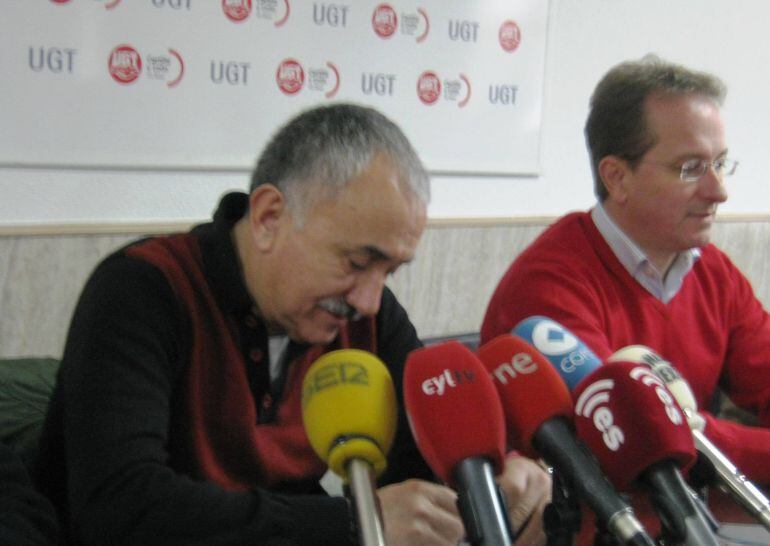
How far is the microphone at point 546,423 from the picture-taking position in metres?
0.87

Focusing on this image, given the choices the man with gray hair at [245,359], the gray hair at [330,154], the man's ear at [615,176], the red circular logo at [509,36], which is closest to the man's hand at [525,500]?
the man with gray hair at [245,359]

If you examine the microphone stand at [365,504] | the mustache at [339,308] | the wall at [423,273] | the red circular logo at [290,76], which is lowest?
the wall at [423,273]

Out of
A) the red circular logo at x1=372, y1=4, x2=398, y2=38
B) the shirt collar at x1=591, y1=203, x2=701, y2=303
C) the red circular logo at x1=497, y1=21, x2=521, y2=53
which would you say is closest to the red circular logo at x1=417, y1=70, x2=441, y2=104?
the red circular logo at x1=372, y1=4, x2=398, y2=38

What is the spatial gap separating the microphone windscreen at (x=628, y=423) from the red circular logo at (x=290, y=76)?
1746 millimetres

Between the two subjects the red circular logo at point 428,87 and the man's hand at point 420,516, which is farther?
the red circular logo at point 428,87

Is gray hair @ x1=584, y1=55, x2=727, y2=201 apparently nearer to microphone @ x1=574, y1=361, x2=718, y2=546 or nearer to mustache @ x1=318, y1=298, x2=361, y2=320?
mustache @ x1=318, y1=298, x2=361, y2=320

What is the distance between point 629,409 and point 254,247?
630 millimetres

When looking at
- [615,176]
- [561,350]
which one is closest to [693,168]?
[615,176]

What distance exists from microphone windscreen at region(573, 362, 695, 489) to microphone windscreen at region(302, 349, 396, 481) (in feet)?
0.61

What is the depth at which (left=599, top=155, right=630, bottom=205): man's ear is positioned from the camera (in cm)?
205

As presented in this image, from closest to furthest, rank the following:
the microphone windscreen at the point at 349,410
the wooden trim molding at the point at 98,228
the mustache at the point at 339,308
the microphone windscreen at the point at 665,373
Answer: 1. the microphone windscreen at the point at 349,410
2. the microphone windscreen at the point at 665,373
3. the mustache at the point at 339,308
4. the wooden trim molding at the point at 98,228

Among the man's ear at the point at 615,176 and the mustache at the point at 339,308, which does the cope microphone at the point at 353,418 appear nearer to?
the mustache at the point at 339,308

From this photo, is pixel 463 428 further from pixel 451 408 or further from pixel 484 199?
pixel 484 199

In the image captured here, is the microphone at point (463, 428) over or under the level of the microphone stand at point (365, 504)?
over
